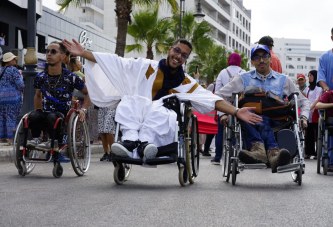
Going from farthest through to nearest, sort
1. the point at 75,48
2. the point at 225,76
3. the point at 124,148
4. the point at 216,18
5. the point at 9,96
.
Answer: the point at 216,18
the point at 9,96
the point at 225,76
the point at 75,48
the point at 124,148

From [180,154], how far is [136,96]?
0.86 meters

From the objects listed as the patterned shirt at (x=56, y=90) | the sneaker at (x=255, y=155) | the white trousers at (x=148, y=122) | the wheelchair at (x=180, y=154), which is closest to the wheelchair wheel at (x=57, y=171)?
the patterned shirt at (x=56, y=90)

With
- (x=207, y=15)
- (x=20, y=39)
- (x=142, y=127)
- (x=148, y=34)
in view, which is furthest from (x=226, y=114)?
(x=207, y=15)

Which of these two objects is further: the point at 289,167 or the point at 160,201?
the point at 289,167

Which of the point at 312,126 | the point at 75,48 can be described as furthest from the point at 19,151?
the point at 312,126

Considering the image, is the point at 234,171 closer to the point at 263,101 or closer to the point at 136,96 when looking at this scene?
the point at 263,101

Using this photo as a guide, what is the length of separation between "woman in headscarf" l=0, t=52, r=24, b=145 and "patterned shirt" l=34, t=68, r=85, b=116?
4.71 metres

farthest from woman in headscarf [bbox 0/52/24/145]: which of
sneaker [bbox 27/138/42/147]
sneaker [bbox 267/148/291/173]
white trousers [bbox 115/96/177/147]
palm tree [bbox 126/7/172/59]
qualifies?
palm tree [bbox 126/7/172/59]

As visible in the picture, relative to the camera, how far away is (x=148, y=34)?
4547 centimetres

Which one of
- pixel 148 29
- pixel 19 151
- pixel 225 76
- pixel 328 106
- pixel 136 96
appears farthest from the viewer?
pixel 148 29

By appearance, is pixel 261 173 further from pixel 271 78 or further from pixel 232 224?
pixel 232 224

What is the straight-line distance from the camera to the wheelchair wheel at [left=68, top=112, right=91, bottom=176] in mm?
8562

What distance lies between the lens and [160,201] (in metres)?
6.26

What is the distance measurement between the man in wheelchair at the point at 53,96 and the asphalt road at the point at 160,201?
0.54 m
